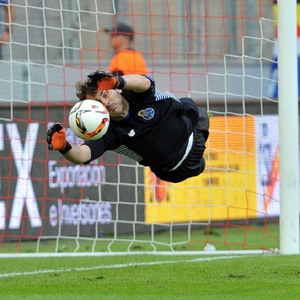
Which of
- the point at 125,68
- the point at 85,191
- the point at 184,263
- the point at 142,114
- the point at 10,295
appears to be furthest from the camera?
the point at 85,191

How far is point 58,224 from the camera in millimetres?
8430

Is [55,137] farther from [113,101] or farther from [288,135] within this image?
[288,135]

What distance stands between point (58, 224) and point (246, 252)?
9.17 ft

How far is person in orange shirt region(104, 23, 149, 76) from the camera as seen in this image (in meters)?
7.97

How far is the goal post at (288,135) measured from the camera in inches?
265

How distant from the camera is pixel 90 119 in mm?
4375

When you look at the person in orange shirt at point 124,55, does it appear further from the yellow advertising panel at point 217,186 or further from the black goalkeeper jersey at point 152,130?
the black goalkeeper jersey at point 152,130

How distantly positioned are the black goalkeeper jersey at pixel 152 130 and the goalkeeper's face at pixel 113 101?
0.06 m

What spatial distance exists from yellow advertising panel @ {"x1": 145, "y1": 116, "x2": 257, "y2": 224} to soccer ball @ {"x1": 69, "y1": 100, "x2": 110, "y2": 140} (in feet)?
13.9

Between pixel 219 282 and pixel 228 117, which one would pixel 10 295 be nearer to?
pixel 219 282

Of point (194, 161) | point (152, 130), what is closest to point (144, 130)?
point (152, 130)

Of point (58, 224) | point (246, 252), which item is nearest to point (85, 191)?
point (58, 224)

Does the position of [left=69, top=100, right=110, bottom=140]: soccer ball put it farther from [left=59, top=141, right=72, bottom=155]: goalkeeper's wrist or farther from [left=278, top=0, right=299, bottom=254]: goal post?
[left=278, top=0, right=299, bottom=254]: goal post

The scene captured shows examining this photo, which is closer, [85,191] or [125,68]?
[125,68]
